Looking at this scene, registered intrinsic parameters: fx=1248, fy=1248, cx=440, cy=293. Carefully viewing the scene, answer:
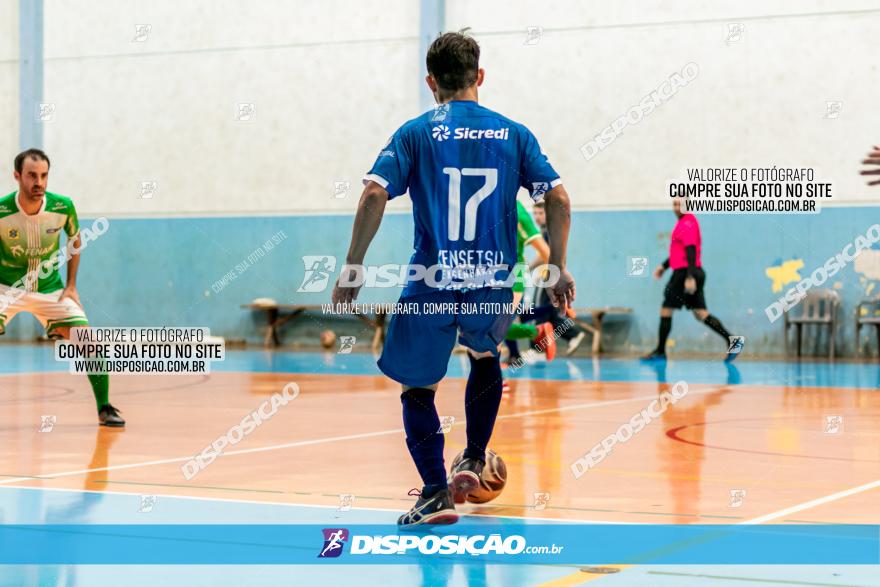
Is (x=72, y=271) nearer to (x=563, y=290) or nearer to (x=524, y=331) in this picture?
(x=524, y=331)

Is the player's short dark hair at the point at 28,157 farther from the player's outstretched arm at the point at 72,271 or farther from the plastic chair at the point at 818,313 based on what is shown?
the plastic chair at the point at 818,313

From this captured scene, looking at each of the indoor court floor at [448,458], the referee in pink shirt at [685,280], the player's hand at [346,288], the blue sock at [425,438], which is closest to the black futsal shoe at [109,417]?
the indoor court floor at [448,458]

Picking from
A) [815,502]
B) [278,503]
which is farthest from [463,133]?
[815,502]

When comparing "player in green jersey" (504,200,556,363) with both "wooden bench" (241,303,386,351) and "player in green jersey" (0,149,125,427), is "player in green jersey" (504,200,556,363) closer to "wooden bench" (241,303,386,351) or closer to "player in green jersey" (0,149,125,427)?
"player in green jersey" (0,149,125,427)

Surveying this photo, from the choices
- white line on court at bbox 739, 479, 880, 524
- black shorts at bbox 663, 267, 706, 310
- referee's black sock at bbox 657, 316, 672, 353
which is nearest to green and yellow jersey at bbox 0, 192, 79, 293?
white line on court at bbox 739, 479, 880, 524

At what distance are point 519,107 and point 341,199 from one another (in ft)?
12.7

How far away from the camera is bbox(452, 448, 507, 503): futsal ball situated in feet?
19.9

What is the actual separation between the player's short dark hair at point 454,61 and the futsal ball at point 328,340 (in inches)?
697

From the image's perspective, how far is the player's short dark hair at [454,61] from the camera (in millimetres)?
5668

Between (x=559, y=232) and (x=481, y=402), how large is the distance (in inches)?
37.3

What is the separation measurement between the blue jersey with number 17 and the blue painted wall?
52.6ft

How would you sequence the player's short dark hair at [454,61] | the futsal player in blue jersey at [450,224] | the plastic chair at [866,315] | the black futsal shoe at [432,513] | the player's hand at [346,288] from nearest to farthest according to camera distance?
1. the player's hand at [346,288]
2. the black futsal shoe at [432,513]
3. the futsal player in blue jersey at [450,224]
4. the player's short dark hair at [454,61]
5. the plastic chair at [866,315]

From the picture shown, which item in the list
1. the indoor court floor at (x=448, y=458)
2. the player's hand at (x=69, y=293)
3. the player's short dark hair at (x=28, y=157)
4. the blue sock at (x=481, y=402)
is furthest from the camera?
the player's hand at (x=69, y=293)

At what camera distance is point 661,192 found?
70.4 ft
